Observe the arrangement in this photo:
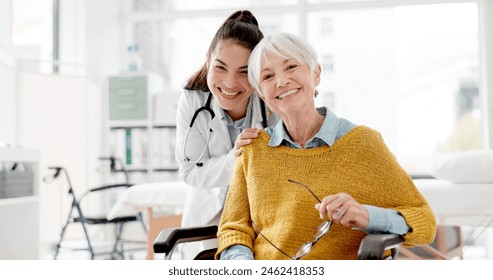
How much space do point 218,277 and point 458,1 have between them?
139 inches

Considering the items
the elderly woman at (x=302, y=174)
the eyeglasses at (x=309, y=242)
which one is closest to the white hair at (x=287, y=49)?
the elderly woman at (x=302, y=174)

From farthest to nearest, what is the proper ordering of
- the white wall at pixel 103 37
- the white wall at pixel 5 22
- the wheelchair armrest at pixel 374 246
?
1. the white wall at pixel 103 37
2. the white wall at pixel 5 22
3. the wheelchair armrest at pixel 374 246

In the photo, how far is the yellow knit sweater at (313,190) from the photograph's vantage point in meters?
1.28

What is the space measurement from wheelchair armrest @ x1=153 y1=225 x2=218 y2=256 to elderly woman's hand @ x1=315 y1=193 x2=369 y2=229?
333 millimetres

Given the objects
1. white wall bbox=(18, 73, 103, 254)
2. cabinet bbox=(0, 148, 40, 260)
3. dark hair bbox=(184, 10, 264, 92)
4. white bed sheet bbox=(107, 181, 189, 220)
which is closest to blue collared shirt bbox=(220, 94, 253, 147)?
dark hair bbox=(184, 10, 264, 92)

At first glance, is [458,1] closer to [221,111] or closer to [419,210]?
[221,111]

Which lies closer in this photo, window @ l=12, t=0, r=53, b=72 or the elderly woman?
the elderly woman

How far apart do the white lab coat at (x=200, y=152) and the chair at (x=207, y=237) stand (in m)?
0.28

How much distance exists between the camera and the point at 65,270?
1.22 metres

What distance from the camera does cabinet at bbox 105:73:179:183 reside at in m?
4.30

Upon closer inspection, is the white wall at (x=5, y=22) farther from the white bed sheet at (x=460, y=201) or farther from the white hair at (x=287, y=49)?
the white hair at (x=287, y=49)

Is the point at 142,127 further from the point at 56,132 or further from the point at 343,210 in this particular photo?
the point at 343,210

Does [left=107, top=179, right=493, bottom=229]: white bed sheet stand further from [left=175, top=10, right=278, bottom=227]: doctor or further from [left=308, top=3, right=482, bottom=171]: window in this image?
[left=308, top=3, right=482, bottom=171]: window

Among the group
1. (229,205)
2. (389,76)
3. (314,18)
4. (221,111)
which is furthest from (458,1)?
(229,205)
